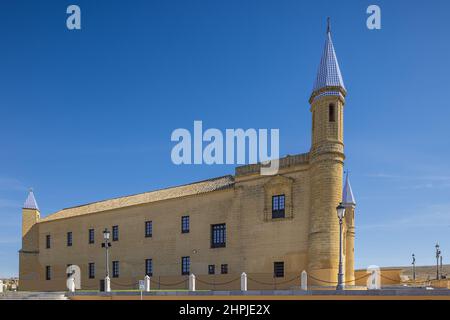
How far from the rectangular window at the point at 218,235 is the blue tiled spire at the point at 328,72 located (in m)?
12.4

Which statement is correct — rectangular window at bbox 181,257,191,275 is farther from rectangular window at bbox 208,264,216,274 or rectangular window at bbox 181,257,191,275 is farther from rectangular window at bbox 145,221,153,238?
rectangular window at bbox 145,221,153,238

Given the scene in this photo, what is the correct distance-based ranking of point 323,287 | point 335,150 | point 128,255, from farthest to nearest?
1. point 128,255
2. point 335,150
3. point 323,287

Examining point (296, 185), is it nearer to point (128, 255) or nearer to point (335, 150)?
point (335, 150)

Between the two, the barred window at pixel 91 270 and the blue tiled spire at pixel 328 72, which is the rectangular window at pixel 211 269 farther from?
the blue tiled spire at pixel 328 72

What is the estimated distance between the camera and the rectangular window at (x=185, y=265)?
31.3 metres

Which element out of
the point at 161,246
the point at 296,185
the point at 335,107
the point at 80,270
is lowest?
the point at 80,270

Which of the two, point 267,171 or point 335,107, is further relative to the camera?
point 267,171

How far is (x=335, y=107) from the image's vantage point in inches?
999

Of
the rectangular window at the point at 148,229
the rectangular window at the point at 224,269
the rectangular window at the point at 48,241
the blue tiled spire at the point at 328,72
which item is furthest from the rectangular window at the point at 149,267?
the blue tiled spire at the point at 328,72

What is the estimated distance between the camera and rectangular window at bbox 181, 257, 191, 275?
31.3 m

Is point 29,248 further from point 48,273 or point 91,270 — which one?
point 91,270

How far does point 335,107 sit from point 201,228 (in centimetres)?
1415
